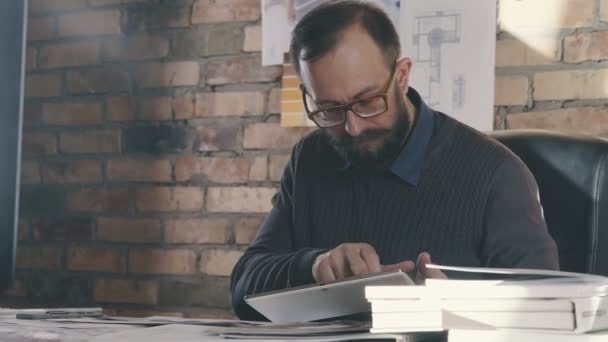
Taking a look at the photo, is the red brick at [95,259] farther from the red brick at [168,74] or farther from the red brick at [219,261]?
the red brick at [168,74]

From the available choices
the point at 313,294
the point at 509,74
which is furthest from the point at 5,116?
the point at 509,74

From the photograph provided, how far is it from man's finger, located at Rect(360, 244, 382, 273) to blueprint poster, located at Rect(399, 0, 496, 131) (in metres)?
0.97

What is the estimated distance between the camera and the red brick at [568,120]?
6.30ft

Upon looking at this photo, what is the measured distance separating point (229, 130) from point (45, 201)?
0.68 meters

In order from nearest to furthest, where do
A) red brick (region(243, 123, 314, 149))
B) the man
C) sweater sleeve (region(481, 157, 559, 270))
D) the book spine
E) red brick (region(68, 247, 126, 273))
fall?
the book spine, sweater sleeve (region(481, 157, 559, 270)), the man, red brick (region(243, 123, 314, 149)), red brick (region(68, 247, 126, 273))

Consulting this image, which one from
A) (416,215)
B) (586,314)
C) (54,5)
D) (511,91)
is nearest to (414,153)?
(416,215)

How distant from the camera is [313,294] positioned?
0.98 metres

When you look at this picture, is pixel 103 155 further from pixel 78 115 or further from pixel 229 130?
pixel 229 130

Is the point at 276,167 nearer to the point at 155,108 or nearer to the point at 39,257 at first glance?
the point at 155,108

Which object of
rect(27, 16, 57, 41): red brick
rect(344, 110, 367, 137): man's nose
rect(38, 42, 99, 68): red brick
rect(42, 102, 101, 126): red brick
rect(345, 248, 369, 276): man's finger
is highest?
rect(27, 16, 57, 41): red brick

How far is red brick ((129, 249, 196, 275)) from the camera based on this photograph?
7.82 feet

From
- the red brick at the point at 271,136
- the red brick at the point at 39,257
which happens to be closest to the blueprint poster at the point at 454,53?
the red brick at the point at 271,136

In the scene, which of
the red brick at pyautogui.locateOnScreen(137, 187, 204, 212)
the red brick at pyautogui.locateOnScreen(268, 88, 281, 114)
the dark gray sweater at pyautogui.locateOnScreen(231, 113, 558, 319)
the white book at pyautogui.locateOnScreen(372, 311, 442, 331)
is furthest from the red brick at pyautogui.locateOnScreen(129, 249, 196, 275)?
the white book at pyautogui.locateOnScreen(372, 311, 442, 331)

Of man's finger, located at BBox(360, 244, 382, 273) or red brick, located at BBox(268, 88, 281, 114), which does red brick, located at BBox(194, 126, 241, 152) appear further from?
man's finger, located at BBox(360, 244, 382, 273)
